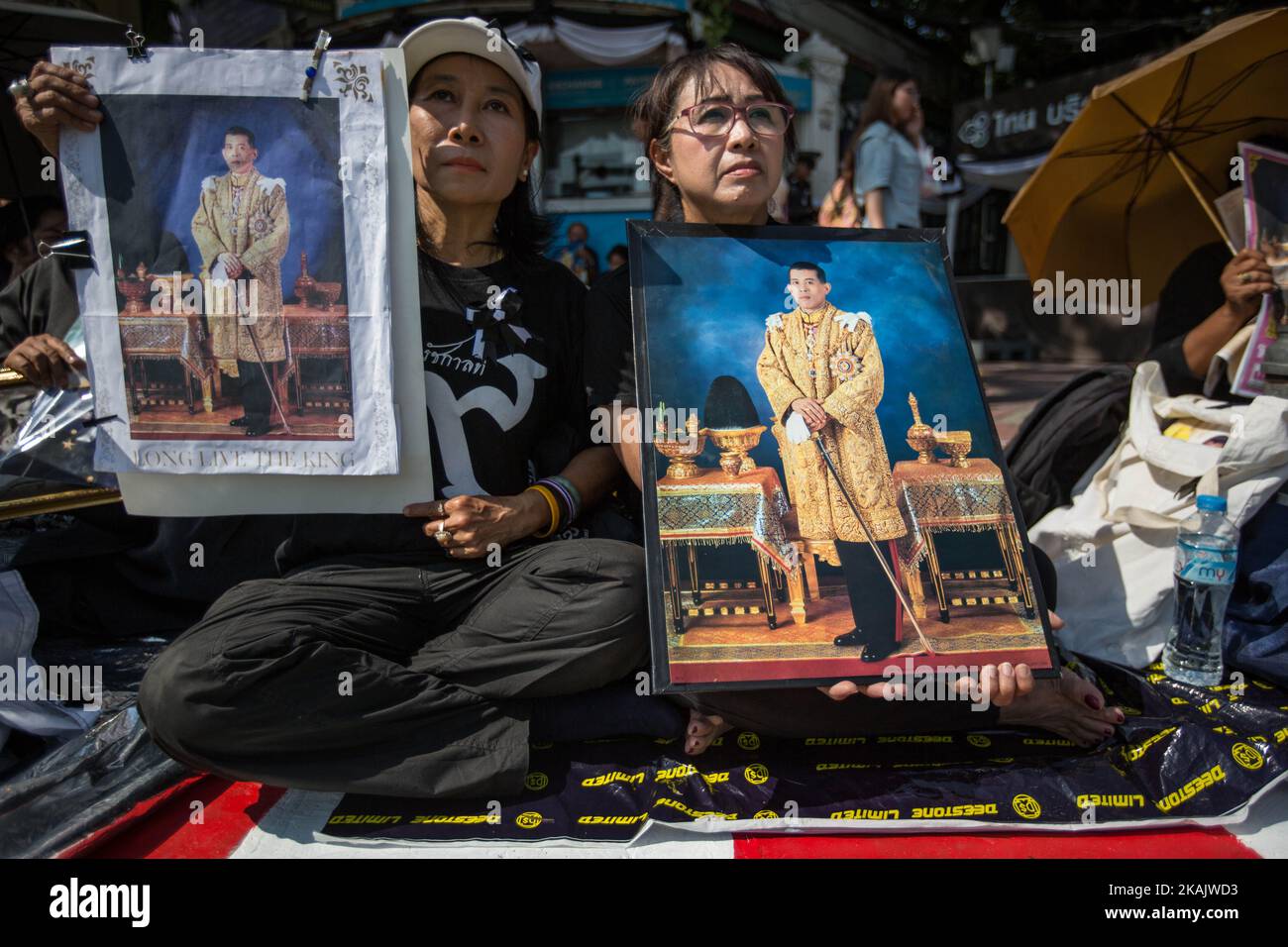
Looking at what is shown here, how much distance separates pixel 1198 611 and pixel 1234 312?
1050 mm

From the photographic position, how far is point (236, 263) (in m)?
1.84

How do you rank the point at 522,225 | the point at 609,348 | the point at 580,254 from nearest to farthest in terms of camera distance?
the point at 609,348, the point at 522,225, the point at 580,254

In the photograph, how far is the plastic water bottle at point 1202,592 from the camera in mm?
2271

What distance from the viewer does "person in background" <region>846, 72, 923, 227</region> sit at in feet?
15.8

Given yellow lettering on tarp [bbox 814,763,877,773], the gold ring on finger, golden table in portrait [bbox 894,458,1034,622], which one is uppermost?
the gold ring on finger

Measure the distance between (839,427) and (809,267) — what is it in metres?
0.41

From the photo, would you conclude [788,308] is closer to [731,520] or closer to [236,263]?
[731,520]

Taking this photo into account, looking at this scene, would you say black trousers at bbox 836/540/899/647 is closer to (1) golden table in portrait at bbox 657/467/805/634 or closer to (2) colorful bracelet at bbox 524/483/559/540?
(1) golden table in portrait at bbox 657/467/805/634

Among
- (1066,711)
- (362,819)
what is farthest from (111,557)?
(1066,711)

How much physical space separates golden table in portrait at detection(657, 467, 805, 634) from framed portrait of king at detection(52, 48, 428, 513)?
623 millimetres

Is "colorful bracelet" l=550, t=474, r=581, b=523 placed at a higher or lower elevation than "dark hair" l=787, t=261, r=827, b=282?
lower

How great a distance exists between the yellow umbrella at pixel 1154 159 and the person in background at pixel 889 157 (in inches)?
64.4

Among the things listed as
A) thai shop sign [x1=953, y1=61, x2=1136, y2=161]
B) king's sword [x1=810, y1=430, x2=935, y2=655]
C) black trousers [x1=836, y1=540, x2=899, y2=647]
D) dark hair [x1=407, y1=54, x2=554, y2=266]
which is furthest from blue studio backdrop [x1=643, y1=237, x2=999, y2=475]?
thai shop sign [x1=953, y1=61, x2=1136, y2=161]

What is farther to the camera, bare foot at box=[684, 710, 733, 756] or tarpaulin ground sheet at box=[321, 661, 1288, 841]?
bare foot at box=[684, 710, 733, 756]
